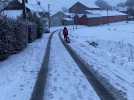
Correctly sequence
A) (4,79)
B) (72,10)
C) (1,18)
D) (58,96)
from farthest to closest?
(72,10), (1,18), (4,79), (58,96)

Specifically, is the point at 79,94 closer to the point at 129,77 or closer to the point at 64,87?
the point at 64,87

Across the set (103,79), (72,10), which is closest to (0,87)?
(103,79)

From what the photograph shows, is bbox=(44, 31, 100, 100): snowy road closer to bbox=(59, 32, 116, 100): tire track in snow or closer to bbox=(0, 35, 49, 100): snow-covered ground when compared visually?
bbox=(59, 32, 116, 100): tire track in snow

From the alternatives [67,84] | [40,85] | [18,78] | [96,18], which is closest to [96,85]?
[67,84]

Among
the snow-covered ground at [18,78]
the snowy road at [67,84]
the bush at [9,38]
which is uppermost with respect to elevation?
the bush at [9,38]

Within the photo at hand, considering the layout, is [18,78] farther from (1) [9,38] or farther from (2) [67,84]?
(1) [9,38]

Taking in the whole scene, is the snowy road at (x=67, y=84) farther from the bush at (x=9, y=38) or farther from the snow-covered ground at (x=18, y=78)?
the bush at (x=9, y=38)

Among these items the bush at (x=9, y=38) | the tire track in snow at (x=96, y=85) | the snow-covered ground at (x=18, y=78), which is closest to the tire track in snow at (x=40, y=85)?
the snow-covered ground at (x=18, y=78)

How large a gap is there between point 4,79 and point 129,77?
5026 mm

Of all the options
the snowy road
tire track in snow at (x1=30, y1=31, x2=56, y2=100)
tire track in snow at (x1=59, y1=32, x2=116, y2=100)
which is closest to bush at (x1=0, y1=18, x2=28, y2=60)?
tire track in snow at (x1=30, y1=31, x2=56, y2=100)

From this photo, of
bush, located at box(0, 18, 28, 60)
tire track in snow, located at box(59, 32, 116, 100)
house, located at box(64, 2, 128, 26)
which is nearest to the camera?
tire track in snow, located at box(59, 32, 116, 100)

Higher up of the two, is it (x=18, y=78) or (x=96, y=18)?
(x=96, y=18)

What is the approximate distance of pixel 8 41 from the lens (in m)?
24.0

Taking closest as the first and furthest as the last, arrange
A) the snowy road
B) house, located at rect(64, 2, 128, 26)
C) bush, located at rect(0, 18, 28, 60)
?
the snowy road
bush, located at rect(0, 18, 28, 60)
house, located at rect(64, 2, 128, 26)
